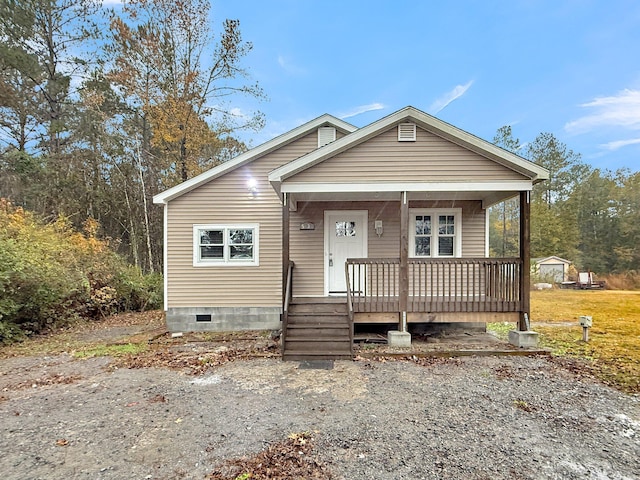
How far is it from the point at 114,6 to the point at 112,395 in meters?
16.1

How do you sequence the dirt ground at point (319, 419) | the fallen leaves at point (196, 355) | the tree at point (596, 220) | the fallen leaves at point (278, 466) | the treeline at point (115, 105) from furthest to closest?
the tree at point (596, 220)
the treeline at point (115, 105)
the fallen leaves at point (196, 355)
the dirt ground at point (319, 419)
the fallen leaves at point (278, 466)

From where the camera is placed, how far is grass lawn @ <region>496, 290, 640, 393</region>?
17.6 feet

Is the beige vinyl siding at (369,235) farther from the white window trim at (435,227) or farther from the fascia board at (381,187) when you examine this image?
the fascia board at (381,187)

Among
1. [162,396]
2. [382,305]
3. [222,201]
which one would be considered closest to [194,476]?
[162,396]

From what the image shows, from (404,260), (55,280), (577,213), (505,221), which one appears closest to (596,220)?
(577,213)

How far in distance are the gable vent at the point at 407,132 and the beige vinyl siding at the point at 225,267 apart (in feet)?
11.5

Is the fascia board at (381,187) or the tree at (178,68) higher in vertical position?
the tree at (178,68)

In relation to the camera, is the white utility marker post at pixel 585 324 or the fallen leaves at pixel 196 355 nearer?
the fallen leaves at pixel 196 355

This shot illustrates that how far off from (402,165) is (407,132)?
2.24ft

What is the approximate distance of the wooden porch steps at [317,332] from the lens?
240 inches

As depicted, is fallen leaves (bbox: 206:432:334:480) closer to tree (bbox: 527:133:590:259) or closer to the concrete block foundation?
the concrete block foundation

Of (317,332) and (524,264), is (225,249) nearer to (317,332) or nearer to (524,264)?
(317,332)

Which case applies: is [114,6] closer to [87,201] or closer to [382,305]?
[87,201]

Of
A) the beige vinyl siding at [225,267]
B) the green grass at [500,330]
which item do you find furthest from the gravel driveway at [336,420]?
the beige vinyl siding at [225,267]
